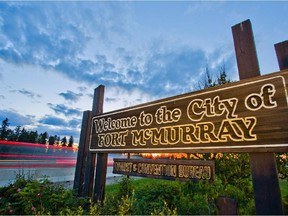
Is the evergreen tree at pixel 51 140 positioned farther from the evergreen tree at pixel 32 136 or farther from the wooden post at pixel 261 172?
the wooden post at pixel 261 172

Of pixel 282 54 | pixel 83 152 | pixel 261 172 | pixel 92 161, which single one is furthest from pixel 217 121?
pixel 83 152

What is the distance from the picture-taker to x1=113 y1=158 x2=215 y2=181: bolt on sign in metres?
3.08

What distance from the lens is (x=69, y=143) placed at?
322 feet

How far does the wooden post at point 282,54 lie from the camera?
2.84m

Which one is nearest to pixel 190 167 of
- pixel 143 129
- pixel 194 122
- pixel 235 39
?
pixel 194 122

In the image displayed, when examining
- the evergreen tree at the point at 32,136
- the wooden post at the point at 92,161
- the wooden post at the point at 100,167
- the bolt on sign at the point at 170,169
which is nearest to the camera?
the bolt on sign at the point at 170,169

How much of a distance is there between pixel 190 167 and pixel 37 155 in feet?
85.1

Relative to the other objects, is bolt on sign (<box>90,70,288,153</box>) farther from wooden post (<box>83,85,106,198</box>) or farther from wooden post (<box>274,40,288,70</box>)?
wooden post (<box>83,85,106,198</box>)

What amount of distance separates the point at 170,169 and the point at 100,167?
232 centimetres

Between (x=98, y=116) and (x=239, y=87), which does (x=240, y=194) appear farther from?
(x=98, y=116)

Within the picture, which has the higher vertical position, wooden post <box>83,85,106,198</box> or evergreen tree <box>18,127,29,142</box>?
evergreen tree <box>18,127,29,142</box>

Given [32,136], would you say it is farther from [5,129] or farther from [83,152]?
[83,152]

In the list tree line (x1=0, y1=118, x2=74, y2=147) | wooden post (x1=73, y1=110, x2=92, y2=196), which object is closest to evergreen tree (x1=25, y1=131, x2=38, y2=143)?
tree line (x1=0, y1=118, x2=74, y2=147)

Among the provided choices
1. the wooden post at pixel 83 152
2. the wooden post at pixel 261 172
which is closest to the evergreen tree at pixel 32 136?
the wooden post at pixel 83 152
